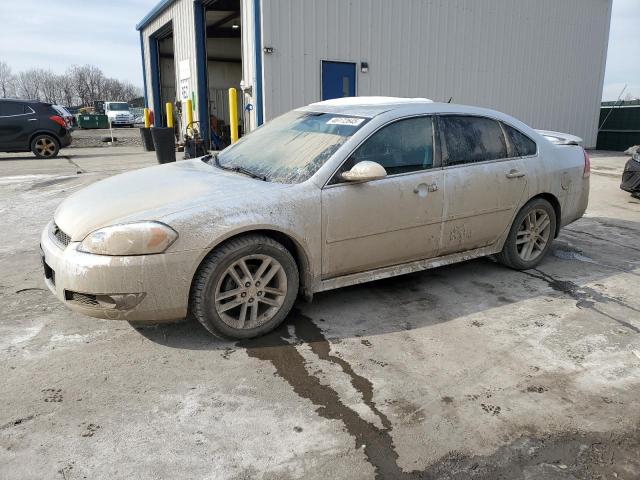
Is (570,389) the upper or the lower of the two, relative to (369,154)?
lower

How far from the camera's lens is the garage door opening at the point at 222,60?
1894 cm

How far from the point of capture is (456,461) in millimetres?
2316

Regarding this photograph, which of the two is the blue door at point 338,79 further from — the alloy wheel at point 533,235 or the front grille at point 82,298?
the front grille at point 82,298

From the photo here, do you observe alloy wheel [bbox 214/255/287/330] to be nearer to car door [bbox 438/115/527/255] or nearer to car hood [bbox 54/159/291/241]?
car hood [bbox 54/159/291/241]

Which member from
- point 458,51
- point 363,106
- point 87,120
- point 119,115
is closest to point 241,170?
point 363,106

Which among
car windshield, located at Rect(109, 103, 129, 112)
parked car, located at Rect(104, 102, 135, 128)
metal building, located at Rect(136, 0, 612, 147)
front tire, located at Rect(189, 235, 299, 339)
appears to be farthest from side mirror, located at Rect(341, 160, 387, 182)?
car windshield, located at Rect(109, 103, 129, 112)

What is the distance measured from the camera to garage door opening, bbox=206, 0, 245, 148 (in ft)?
62.1

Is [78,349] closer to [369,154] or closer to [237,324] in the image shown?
[237,324]

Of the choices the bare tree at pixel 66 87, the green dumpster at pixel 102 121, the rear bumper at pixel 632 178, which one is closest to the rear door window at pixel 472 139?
the rear bumper at pixel 632 178

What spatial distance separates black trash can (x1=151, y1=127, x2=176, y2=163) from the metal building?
1.96 m

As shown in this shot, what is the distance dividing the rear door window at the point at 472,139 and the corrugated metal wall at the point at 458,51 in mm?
8003

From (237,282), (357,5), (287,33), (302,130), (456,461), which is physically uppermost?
(357,5)

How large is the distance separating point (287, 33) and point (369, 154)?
891 cm

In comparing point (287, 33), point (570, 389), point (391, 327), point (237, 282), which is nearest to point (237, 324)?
point (237, 282)
